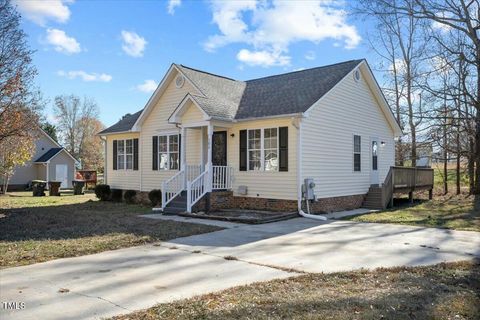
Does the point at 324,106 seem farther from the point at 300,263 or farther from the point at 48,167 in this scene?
the point at 48,167

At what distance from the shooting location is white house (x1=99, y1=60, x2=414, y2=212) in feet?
47.6

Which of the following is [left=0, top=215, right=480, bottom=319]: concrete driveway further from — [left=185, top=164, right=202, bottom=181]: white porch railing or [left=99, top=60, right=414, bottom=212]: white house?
Result: [left=185, top=164, right=202, bottom=181]: white porch railing

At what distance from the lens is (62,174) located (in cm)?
3572

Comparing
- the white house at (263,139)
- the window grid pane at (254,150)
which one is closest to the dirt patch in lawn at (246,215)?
the white house at (263,139)

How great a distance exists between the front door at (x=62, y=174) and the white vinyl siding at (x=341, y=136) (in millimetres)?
27318

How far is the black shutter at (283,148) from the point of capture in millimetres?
14320

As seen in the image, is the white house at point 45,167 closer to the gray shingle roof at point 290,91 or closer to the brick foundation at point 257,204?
the gray shingle roof at point 290,91

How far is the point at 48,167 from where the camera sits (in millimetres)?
34469

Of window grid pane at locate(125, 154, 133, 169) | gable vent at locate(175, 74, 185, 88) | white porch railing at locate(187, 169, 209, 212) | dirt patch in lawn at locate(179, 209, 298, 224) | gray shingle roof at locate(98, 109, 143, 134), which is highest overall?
gable vent at locate(175, 74, 185, 88)

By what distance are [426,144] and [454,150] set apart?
1623 millimetres

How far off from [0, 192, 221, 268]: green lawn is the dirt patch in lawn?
1.34m

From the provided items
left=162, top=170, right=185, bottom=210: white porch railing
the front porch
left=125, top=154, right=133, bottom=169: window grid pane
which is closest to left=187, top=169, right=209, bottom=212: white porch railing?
the front porch

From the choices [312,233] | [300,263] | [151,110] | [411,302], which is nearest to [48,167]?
[151,110]

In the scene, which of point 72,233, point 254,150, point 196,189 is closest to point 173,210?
point 196,189
